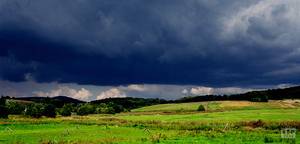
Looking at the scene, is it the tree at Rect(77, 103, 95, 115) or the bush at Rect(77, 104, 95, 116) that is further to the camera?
the tree at Rect(77, 103, 95, 115)

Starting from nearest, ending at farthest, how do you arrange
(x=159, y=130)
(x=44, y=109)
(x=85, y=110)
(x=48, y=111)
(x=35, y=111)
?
(x=159, y=130) → (x=48, y=111) → (x=44, y=109) → (x=35, y=111) → (x=85, y=110)

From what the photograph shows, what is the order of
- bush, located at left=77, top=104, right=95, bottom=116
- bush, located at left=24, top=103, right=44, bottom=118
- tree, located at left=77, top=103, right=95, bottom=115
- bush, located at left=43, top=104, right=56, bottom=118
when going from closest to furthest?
bush, located at left=24, top=103, right=44, bottom=118 < bush, located at left=43, top=104, right=56, bottom=118 < bush, located at left=77, top=104, right=95, bottom=116 < tree, located at left=77, top=103, right=95, bottom=115

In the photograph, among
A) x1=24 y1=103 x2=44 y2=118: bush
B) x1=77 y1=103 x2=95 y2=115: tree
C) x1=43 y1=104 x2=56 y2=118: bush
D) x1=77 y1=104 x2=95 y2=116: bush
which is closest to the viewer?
x1=24 y1=103 x2=44 y2=118: bush

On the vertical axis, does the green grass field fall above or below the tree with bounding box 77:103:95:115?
below

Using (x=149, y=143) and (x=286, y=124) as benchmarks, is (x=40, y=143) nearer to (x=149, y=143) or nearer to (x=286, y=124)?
(x=149, y=143)

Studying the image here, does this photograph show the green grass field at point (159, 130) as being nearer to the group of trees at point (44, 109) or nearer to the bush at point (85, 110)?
the group of trees at point (44, 109)

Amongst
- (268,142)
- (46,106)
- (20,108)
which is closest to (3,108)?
(46,106)

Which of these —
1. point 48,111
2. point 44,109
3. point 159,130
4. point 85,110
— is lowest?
point 159,130

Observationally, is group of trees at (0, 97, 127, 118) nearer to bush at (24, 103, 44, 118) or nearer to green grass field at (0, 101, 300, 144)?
bush at (24, 103, 44, 118)

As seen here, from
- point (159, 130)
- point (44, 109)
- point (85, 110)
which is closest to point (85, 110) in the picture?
point (85, 110)

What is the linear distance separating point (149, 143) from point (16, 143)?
1279 cm

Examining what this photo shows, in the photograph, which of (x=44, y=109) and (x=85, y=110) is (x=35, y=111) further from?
(x=85, y=110)

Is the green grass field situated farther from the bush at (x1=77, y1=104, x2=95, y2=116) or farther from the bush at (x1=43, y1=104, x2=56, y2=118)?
the bush at (x1=77, y1=104, x2=95, y2=116)

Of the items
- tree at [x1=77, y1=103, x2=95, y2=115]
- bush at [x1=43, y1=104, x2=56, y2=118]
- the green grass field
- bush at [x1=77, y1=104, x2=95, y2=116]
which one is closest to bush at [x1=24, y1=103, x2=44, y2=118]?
bush at [x1=43, y1=104, x2=56, y2=118]
